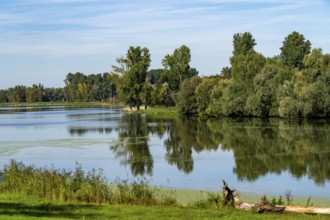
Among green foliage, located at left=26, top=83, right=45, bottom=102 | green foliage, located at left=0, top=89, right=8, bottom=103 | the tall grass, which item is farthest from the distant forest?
green foliage, located at left=0, top=89, right=8, bottom=103

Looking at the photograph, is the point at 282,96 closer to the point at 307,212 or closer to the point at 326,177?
the point at 326,177

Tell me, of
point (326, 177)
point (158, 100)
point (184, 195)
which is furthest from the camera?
point (158, 100)

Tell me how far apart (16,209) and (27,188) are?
2.79 meters

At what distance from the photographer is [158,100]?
80125mm

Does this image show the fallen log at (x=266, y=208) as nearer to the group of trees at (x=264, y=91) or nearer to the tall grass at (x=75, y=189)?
the tall grass at (x=75, y=189)

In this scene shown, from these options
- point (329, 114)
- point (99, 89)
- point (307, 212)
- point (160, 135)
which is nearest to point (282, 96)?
point (329, 114)

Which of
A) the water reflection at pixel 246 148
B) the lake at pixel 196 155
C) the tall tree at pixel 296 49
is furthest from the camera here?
the tall tree at pixel 296 49

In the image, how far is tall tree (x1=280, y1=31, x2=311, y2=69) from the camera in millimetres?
77162

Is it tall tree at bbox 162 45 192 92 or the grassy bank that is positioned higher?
tall tree at bbox 162 45 192 92

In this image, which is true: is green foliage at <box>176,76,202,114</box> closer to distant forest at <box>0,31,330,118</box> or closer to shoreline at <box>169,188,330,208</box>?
distant forest at <box>0,31,330,118</box>

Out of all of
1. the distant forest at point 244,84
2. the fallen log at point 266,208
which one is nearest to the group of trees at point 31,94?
the distant forest at point 244,84

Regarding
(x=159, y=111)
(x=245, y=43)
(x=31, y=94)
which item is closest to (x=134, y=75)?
(x=159, y=111)

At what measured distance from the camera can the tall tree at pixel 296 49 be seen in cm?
7716

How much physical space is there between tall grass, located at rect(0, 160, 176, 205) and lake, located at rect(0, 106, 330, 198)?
8.63 feet
